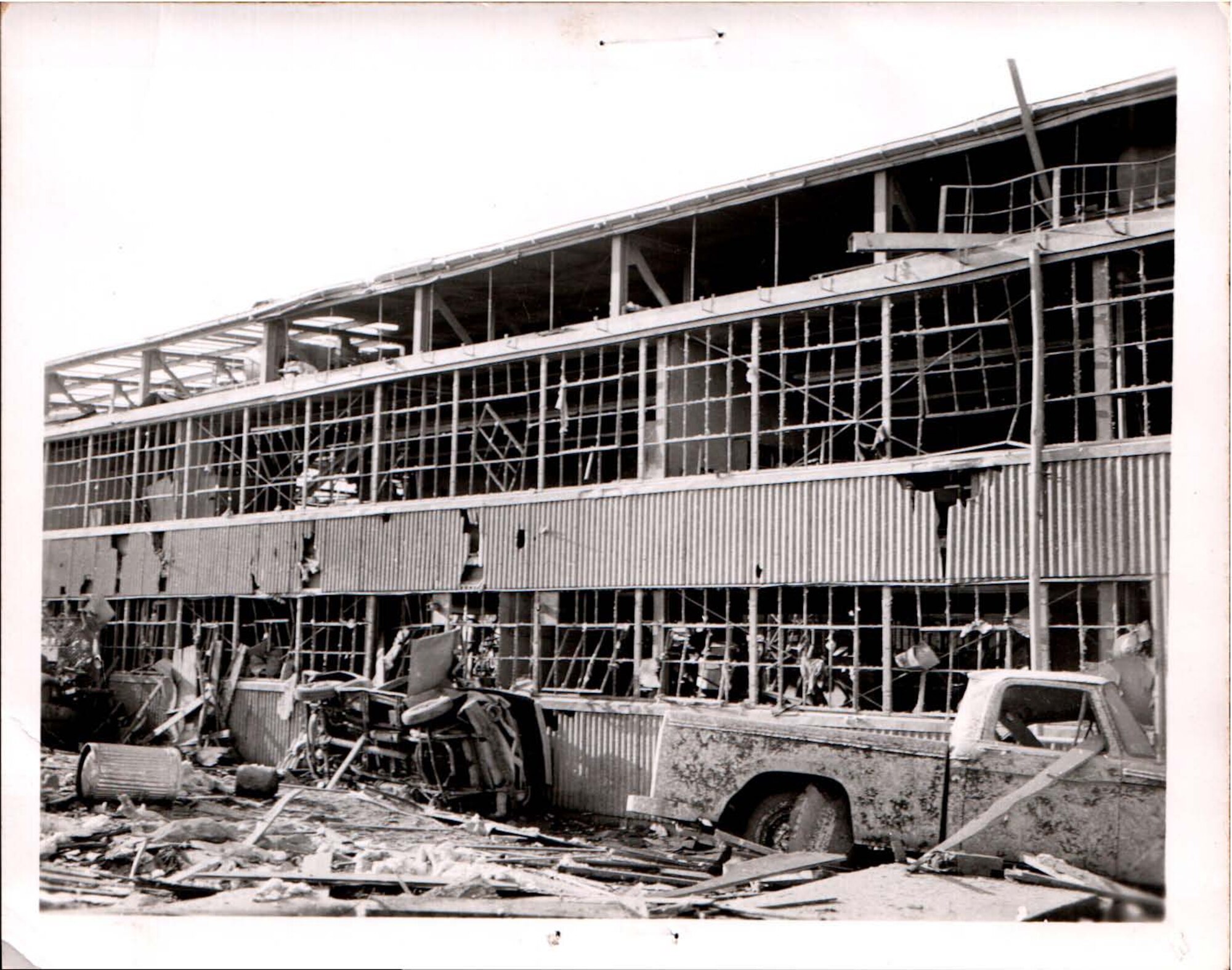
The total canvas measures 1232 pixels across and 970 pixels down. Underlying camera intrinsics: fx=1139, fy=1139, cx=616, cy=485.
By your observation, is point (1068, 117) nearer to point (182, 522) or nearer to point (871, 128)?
point (871, 128)

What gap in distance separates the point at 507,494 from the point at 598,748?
A: 3.59 meters

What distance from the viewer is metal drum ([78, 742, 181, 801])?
1234 cm

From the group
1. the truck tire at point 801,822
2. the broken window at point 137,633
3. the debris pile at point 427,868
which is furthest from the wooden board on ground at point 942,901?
A: the broken window at point 137,633

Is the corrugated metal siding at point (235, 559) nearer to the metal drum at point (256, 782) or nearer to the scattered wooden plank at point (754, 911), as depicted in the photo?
the metal drum at point (256, 782)

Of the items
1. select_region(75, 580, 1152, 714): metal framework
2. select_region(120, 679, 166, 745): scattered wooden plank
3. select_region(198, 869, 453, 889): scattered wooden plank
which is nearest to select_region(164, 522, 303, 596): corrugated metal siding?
select_region(75, 580, 1152, 714): metal framework

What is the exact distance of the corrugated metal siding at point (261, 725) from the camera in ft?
56.8

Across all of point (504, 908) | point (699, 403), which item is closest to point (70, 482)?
point (699, 403)

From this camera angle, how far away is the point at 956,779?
327 inches

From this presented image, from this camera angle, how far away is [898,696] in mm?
11844

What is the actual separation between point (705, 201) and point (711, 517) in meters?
3.64

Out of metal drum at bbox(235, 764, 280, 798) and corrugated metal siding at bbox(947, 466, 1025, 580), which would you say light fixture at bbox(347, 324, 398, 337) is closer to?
metal drum at bbox(235, 764, 280, 798)

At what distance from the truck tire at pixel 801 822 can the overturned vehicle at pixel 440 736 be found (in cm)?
438

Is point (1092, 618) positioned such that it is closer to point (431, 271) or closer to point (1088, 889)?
point (1088, 889)

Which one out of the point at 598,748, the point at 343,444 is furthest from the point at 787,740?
the point at 343,444
